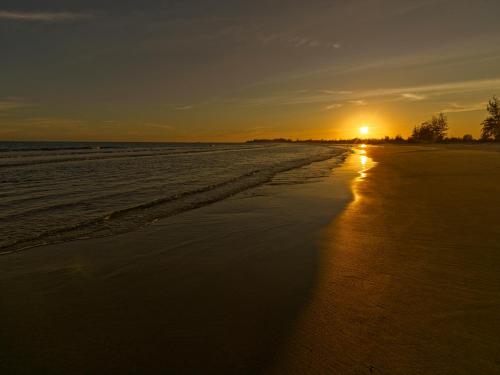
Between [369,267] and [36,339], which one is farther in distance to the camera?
[369,267]

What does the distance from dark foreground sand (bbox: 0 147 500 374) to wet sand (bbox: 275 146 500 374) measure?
0.02m

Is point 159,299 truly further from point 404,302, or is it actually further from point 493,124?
point 493,124

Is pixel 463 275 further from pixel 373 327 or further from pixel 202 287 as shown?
pixel 202 287

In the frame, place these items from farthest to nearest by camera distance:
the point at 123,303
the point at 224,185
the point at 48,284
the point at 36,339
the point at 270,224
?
the point at 224,185
the point at 270,224
the point at 48,284
the point at 123,303
the point at 36,339

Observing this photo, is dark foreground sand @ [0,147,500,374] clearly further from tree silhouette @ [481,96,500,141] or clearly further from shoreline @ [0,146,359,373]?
tree silhouette @ [481,96,500,141]

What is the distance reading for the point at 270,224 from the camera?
759 cm

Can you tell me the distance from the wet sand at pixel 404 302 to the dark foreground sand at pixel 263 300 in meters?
0.02

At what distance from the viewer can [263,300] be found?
379 cm

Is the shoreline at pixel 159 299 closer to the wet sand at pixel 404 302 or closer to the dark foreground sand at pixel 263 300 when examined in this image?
the dark foreground sand at pixel 263 300

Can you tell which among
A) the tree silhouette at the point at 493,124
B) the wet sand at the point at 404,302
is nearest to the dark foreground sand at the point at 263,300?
the wet sand at the point at 404,302

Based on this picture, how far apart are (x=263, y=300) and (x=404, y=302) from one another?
154cm

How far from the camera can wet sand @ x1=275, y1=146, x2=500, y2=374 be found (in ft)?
8.55

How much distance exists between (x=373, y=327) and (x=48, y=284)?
4.06 metres

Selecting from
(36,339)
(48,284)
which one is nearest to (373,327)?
(36,339)
